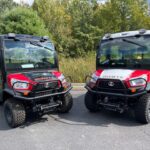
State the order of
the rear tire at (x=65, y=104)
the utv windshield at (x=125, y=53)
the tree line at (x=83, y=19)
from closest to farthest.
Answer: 1. the utv windshield at (x=125, y=53)
2. the rear tire at (x=65, y=104)
3. the tree line at (x=83, y=19)

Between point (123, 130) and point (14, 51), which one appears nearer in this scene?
point (123, 130)

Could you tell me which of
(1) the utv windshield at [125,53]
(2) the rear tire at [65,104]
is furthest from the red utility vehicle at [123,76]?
(2) the rear tire at [65,104]

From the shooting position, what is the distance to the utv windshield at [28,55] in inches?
209

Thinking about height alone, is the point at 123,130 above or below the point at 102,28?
below

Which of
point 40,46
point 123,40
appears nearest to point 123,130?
point 123,40

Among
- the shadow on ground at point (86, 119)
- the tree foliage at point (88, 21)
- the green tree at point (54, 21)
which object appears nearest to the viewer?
the shadow on ground at point (86, 119)

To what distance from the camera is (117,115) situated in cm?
580

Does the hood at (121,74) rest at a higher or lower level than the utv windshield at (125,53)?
lower

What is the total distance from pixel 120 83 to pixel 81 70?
216 inches

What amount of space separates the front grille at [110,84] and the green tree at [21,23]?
1161cm

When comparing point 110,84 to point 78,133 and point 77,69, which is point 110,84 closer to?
point 78,133

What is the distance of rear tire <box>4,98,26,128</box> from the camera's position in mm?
4871

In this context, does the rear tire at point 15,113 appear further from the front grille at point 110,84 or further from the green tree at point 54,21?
the green tree at point 54,21

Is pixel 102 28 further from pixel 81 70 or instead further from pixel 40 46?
pixel 40 46
